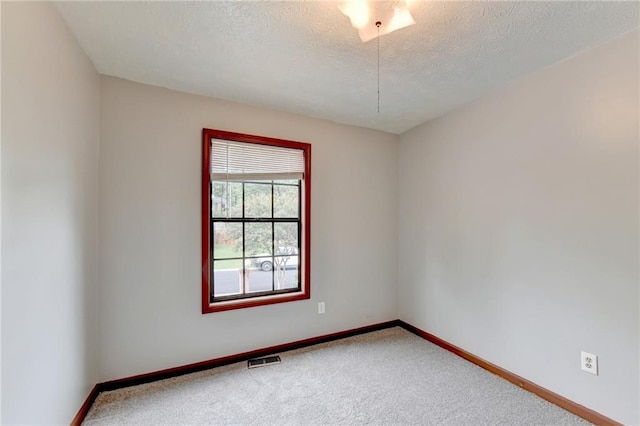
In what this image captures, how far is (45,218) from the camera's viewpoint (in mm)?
1489

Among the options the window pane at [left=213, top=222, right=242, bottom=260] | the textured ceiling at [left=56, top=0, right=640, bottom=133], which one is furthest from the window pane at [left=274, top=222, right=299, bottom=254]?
the textured ceiling at [left=56, top=0, right=640, bottom=133]

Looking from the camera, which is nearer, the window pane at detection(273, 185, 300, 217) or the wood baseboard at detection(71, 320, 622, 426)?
the wood baseboard at detection(71, 320, 622, 426)

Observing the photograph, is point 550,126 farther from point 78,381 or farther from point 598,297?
point 78,381

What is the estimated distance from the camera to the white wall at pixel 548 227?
1.76 meters

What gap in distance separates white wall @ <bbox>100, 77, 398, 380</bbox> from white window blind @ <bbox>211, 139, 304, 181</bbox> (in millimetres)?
144

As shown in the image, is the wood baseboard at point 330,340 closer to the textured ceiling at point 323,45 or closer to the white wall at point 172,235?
the white wall at point 172,235

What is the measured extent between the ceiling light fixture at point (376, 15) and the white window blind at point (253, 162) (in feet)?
4.75

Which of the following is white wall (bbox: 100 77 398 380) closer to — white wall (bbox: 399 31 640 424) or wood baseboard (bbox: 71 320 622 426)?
wood baseboard (bbox: 71 320 622 426)

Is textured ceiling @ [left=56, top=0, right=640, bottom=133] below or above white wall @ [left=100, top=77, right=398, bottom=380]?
above

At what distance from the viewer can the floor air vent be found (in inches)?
101

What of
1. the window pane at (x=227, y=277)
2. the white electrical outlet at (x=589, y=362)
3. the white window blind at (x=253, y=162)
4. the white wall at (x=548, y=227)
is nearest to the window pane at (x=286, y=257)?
the window pane at (x=227, y=277)

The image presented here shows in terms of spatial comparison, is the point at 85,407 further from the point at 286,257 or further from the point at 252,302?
the point at 286,257

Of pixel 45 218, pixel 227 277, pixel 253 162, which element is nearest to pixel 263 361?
pixel 227 277

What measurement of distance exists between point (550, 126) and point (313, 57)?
174 centimetres
